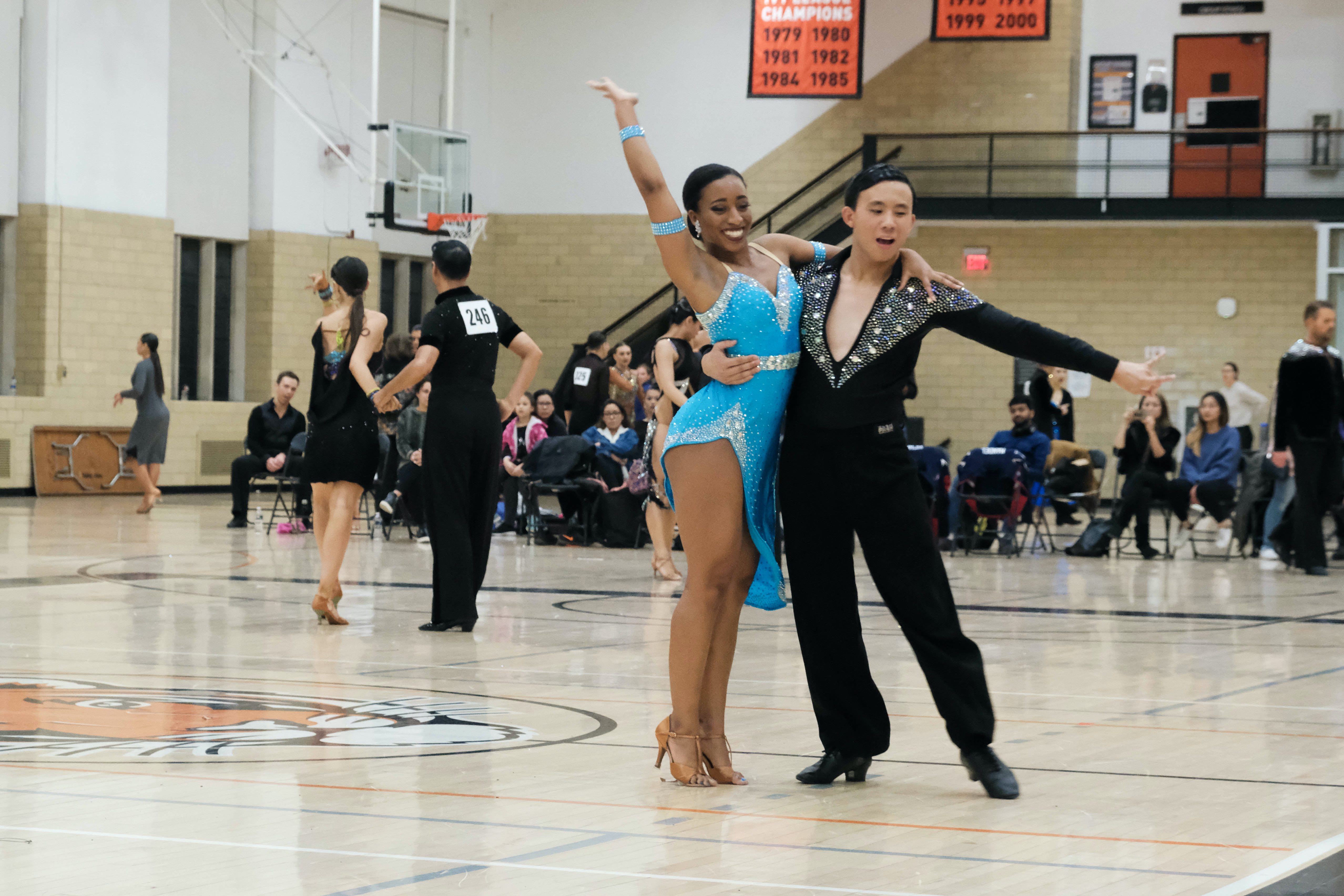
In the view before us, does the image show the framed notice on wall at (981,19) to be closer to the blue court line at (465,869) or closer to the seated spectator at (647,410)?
the seated spectator at (647,410)

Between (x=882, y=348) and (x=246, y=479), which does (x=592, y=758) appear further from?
(x=246, y=479)

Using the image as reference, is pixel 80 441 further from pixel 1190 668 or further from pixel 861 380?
pixel 861 380

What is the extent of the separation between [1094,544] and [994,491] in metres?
0.95

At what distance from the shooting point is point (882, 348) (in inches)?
161

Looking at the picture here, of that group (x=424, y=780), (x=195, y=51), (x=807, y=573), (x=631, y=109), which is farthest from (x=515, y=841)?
(x=195, y=51)

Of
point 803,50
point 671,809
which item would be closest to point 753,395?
point 671,809

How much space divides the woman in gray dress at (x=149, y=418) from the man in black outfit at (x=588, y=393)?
15.0 feet

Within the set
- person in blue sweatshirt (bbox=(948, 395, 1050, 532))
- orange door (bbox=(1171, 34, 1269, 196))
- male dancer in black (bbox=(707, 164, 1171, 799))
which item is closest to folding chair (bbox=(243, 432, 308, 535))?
person in blue sweatshirt (bbox=(948, 395, 1050, 532))

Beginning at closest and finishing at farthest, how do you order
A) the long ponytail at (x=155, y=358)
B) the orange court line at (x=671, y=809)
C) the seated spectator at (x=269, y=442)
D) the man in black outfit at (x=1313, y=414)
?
the orange court line at (x=671, y=809), the man in black outfit at (x=1313, y=414), the seated spectator at (x=269, y=442), the long ponytail at (x=155, y=358)

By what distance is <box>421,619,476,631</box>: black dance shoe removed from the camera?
7504 millimetres

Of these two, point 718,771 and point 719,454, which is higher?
point 719,454

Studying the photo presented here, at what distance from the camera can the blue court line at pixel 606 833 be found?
3.21 meters

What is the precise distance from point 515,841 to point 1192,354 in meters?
20.8

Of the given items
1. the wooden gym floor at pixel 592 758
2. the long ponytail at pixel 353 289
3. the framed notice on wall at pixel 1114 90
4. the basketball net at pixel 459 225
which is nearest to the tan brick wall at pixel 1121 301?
the framed notice on wall at pixel 1114 90
